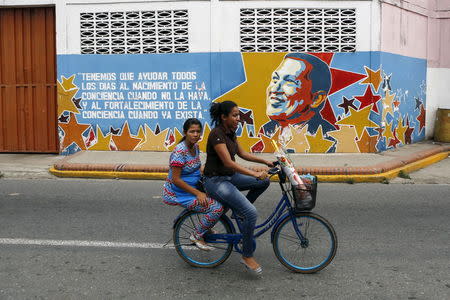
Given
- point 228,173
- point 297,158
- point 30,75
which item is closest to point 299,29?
point 297,158

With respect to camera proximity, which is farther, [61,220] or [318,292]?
[61,220]

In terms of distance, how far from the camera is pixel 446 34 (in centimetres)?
1514

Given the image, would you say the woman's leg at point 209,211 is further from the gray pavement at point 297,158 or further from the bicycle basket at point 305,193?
the gray pavement at point 297,158

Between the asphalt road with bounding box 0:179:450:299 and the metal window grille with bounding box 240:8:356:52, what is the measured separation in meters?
4.70

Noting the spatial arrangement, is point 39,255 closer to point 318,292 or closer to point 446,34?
point 318,292

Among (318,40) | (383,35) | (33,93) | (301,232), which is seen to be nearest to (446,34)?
(383,35)

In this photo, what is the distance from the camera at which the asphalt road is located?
15.3 ft

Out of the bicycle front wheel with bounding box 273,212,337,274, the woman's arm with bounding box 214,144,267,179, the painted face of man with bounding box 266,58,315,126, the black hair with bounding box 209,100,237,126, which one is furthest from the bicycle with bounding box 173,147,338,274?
the painted face of man with bounding box 266,58,315,126

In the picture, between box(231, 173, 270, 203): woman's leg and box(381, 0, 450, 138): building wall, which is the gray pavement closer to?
box(381, 0, 450, 138): building wall

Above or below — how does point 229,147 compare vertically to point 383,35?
below

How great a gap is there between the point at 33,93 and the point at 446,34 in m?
10.7

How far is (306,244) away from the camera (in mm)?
5094

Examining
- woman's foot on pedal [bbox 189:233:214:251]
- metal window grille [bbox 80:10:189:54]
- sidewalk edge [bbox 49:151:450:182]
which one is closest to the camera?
woman's foot on pedal [bbox 189:233:214:251]

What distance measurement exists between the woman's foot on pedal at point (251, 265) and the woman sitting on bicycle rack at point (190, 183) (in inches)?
17.1
